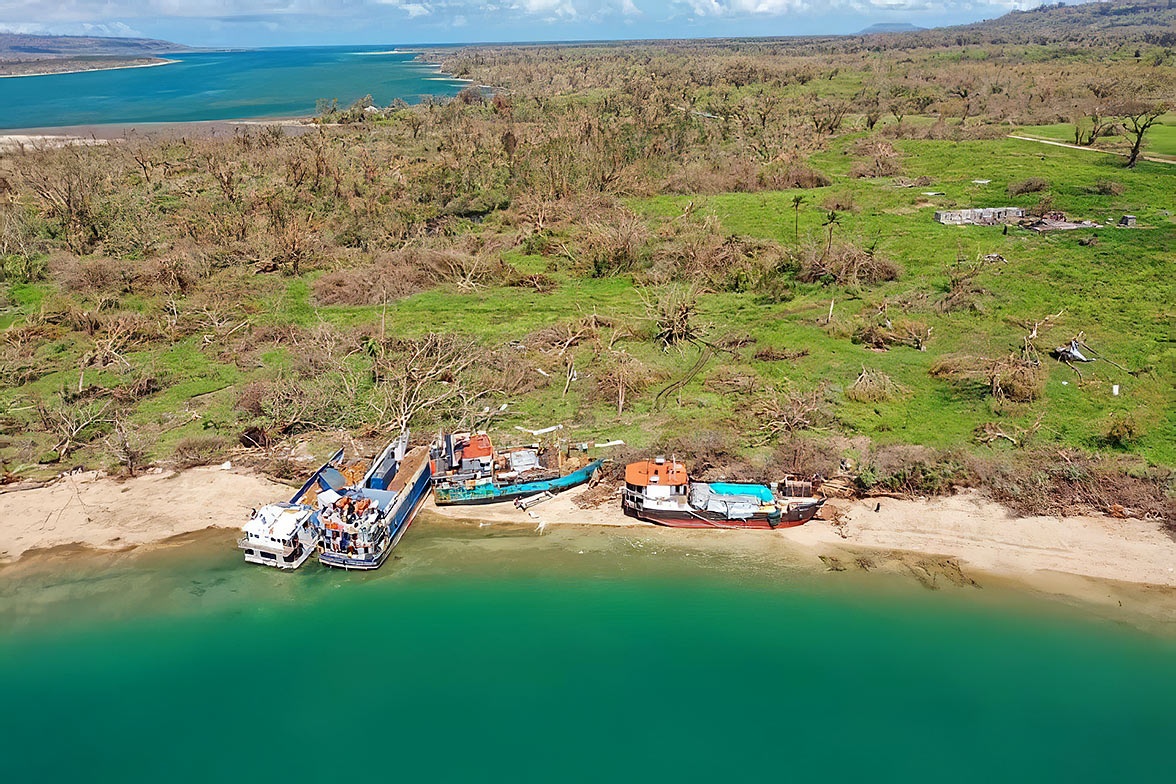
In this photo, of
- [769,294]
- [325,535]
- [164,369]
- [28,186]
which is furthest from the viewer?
[28,186]

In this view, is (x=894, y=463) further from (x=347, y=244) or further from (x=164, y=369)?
(x=347, y=244)

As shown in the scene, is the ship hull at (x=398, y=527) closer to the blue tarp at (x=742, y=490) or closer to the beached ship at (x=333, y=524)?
the beached ship at (x=333, y=524)

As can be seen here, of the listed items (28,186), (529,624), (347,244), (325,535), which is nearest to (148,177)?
(28,186)

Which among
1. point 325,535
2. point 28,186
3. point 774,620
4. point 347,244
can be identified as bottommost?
point 774,620

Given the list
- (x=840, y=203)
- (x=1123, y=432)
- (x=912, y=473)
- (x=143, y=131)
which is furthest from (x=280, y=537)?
(x=143, y=131)

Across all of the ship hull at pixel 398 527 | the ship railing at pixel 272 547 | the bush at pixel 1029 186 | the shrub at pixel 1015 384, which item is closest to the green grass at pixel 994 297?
the shrub at pixel 1015 384

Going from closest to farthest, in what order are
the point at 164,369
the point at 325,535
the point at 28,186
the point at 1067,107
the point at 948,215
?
the point at 325,535
the point at 164,369
the point at 948,215
the point at 28,186
the point at 1067,107

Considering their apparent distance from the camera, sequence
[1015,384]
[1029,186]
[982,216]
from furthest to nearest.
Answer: [1029,186] < [982,216] < [1015,384]

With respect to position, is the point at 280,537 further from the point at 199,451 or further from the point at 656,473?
the point at 656,473
